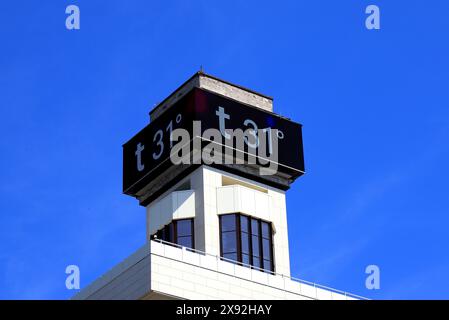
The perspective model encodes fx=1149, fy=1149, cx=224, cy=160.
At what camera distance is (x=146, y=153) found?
84.1m

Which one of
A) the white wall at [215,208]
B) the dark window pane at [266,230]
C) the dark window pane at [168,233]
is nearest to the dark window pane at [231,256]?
the white wall at [215,208]

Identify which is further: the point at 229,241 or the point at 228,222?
the point at 228,222

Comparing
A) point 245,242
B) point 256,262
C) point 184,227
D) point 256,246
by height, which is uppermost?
point 184,227

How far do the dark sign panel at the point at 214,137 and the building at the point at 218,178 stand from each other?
7cm

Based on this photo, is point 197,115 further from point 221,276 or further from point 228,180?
point 221,276

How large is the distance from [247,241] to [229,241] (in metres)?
1.56

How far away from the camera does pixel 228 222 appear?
7919cm

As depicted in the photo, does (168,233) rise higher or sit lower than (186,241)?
higher

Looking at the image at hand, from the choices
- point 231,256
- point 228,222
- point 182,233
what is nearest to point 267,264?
point 231,256

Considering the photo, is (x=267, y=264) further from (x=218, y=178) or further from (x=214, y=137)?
(x=214, y=137)

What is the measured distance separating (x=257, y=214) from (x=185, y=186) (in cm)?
555

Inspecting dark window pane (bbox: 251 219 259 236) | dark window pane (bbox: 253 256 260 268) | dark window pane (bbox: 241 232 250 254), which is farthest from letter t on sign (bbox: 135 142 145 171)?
dark window pane (bbox: 253 256 260 268)

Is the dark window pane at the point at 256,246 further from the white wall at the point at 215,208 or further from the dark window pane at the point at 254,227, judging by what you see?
the white wall at the point at 215,208
